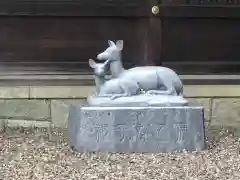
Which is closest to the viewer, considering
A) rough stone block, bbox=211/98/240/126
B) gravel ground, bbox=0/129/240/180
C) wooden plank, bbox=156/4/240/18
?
gravel ground, bbox=0/129/240/180

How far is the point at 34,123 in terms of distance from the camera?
22.9 feet

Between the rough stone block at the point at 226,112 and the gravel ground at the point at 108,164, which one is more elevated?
the rough stone block at the point at 226,112

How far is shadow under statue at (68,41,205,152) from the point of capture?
5719 millimetres

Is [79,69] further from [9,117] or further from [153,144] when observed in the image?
[153,144]

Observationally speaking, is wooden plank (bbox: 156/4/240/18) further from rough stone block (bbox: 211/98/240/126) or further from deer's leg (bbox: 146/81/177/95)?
deer's leg (bbox: 146/81/177/95)

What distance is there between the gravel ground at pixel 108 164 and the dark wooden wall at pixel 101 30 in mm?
1114

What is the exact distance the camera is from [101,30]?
22.9 feet

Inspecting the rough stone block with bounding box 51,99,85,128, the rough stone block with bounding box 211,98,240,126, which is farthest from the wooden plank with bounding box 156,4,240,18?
the rough stone block with bounding box 51,99,85,128

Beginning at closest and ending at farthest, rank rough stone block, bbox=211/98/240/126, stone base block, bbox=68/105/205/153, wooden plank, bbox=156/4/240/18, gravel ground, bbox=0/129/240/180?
gravel ground, bbox=0/129/240/180, stone base block, bbox=68/105/205/153, wooden plank, bbox=156/4/240/18, rough stone block, bbox=211/98/240/126

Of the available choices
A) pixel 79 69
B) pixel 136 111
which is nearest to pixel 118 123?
pixel 136 111

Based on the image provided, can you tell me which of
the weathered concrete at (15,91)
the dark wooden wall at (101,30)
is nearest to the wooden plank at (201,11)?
the dark wooden wall at (101,30)

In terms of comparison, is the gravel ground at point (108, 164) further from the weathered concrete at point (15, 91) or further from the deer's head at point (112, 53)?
the deer's head at point (112, 53)

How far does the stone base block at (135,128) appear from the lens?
5711mm

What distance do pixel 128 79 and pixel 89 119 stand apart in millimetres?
495
